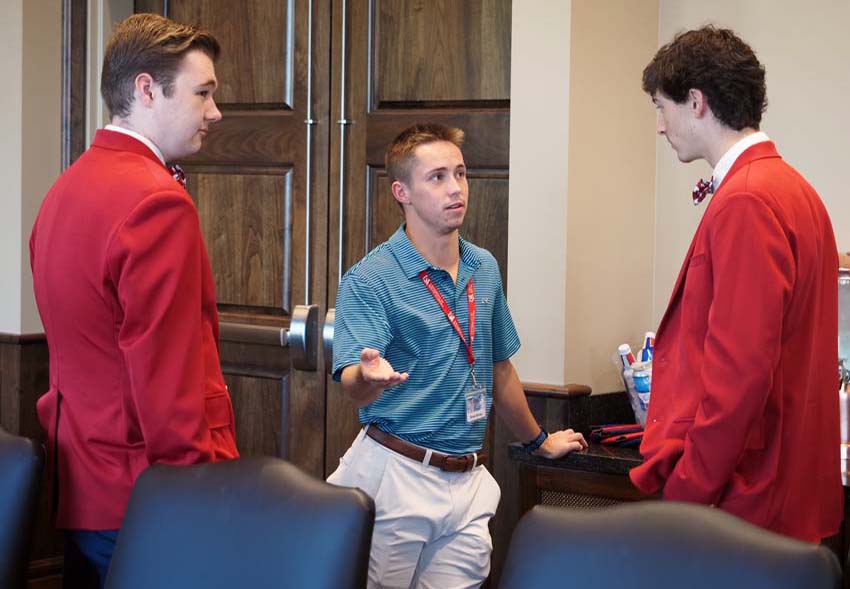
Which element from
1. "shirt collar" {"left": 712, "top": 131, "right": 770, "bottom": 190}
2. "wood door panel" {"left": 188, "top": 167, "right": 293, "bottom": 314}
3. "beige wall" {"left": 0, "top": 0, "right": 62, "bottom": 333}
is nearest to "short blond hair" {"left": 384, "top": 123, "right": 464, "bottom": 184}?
"shirt collar" {"left": 712, "top": 131, "right": 770, "bottom": 190}

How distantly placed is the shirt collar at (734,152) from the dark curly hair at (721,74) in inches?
1.2

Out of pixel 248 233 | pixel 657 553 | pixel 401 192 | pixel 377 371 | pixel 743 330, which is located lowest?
pixel 657 553

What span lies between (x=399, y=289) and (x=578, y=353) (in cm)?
78

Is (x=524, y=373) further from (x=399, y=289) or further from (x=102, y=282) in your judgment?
(x=102, y=282)

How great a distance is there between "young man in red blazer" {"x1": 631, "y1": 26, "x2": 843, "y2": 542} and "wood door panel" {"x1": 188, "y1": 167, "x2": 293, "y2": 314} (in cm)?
192

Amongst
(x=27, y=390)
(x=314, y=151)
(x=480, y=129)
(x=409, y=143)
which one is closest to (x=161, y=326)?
(x=409, y=143)

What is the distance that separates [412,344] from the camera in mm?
2457

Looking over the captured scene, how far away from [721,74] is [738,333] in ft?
1.66

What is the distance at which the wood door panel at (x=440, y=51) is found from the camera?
11.2 feet

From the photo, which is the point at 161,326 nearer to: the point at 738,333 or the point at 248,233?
the point at 738,333

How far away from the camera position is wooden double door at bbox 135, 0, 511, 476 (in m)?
3.46

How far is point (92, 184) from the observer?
205 cm

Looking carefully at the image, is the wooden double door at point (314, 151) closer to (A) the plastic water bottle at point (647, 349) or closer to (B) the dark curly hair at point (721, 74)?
(A) the plastic water bottle at point (647, 349)

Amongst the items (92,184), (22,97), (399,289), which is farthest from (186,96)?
(22,97)
